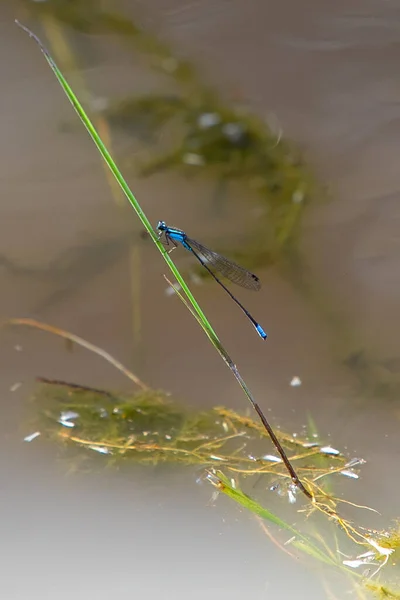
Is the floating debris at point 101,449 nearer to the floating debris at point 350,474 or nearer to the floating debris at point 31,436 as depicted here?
the floating debris at point 31,436

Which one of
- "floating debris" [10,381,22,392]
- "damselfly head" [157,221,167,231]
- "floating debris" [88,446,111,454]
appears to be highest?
"damselfly head" [157,221,167,231]

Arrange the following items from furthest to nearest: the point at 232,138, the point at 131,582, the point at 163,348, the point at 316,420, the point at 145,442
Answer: the point at 232,138 < the point at 163,348 < the point at 316,420 < the point at 145,442 < the point at 131,582

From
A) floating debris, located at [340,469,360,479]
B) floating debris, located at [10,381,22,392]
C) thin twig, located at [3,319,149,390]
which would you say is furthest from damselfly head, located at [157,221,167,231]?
floating debris, located at [340,469,360,479]

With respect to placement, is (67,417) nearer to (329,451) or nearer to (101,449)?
(101,449)

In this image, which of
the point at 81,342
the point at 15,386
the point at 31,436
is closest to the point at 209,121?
the point at 81,342

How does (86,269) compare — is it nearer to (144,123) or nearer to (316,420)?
(144,123)

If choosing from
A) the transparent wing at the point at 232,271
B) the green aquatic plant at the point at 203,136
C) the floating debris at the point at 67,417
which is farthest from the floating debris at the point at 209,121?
the floating debris at the point at 67,417

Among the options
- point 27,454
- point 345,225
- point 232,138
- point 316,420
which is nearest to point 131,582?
point 27,454

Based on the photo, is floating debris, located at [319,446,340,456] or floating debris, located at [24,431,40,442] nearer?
floating debris, located at [319,446,340,456]

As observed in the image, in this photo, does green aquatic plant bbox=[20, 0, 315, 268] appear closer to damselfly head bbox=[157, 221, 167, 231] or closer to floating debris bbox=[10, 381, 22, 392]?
damselfly head bbox=[157, 221, 167, 231]
